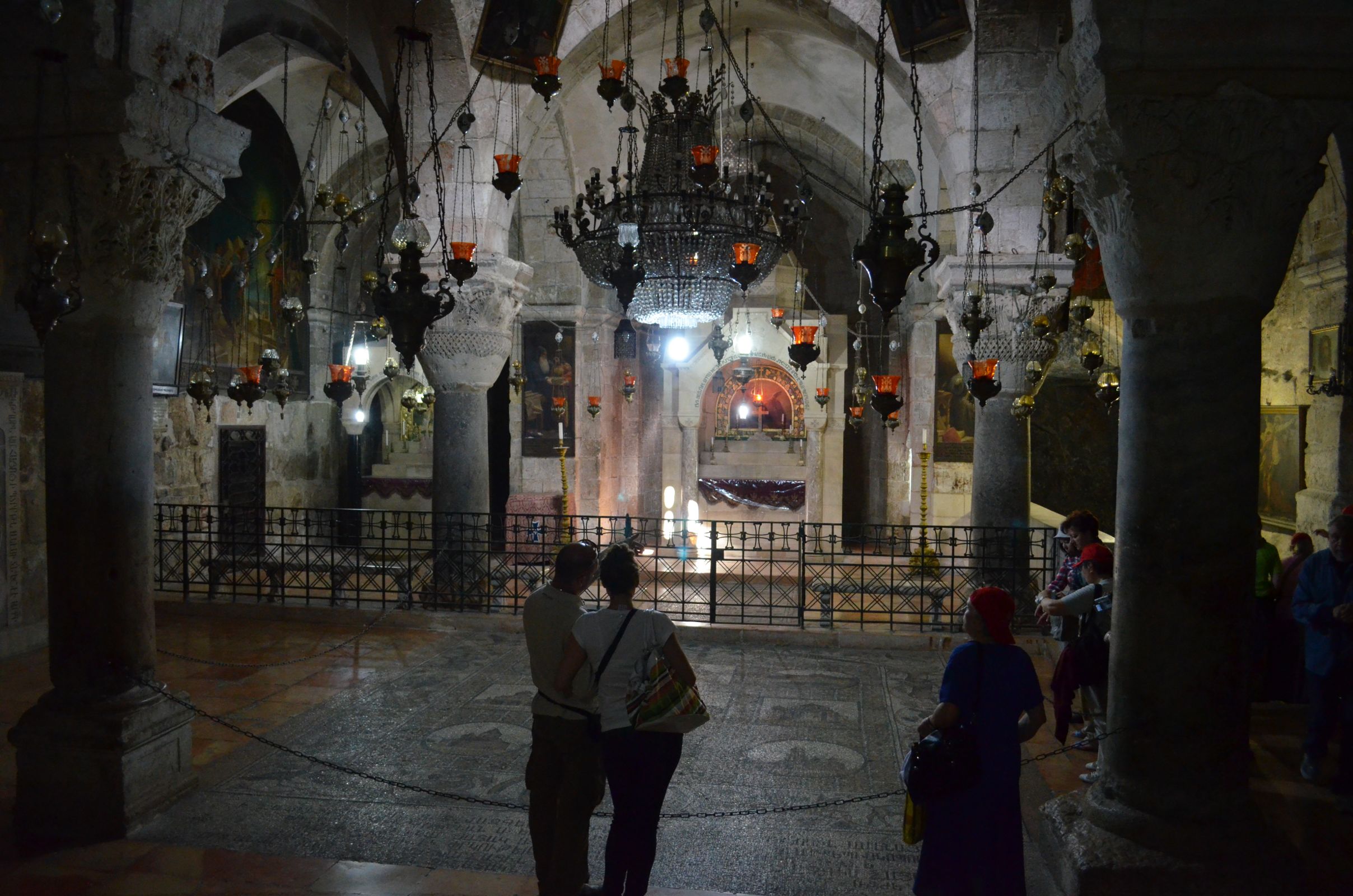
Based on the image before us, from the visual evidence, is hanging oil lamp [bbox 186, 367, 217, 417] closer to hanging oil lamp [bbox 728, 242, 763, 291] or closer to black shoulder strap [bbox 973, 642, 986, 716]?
hanging oil lamp [bbox 728, 242, 763, 291]

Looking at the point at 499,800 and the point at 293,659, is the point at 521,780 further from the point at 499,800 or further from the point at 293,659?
the point at 293,659

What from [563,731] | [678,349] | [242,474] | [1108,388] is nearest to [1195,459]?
[563,731]

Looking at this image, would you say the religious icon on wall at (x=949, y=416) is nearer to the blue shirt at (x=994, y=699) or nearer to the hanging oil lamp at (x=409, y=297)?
the hanging oil lamp at (x=409, y=297)

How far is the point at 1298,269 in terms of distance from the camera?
798 centimetres

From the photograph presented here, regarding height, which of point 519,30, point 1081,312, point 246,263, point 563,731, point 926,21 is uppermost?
point 519,30

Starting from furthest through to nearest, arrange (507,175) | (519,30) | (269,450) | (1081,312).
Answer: (269,450), (519,30), (1081,312), (507,175)

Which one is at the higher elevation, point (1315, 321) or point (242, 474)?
point (1315, 321)

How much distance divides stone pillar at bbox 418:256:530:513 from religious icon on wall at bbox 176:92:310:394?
3102 mm

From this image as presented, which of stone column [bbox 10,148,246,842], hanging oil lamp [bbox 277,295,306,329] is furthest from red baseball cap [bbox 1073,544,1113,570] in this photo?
hanging oil lamp [bbox 277,295,306,329]

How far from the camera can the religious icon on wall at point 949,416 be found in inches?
523

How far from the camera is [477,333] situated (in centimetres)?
936

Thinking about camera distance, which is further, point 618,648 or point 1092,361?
point 1092,361

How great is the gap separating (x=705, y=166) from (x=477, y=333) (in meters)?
3.87

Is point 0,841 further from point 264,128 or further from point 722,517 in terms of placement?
point 722,517
